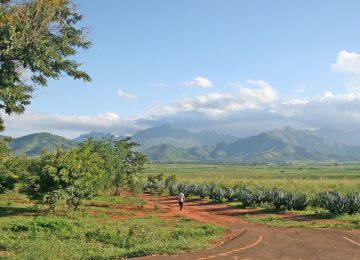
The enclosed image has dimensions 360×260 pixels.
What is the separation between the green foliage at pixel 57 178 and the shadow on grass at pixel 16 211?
1.49 meters

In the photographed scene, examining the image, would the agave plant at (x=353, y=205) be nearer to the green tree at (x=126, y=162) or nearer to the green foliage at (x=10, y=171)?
the green foliage at (x=10, y=171)

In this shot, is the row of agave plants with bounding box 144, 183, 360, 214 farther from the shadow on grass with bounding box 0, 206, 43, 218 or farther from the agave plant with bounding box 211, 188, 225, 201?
the shadow on grass with bounding box 0, 206, 43, 218

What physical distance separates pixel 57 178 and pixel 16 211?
5.61m

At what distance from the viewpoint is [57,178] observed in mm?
26484

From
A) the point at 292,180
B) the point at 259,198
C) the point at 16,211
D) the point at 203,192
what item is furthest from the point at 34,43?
the point at 292,180

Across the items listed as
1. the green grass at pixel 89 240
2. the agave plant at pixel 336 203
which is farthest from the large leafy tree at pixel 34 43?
the agave plant at pixel 336 203

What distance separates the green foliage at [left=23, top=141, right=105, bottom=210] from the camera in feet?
87.6

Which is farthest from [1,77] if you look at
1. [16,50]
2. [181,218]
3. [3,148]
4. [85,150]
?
[181,218]

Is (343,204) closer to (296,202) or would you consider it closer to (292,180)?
(296,202)

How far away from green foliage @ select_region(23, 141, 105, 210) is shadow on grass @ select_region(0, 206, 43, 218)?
1.49 metres

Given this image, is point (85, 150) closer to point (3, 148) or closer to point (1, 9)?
point (3, 148)

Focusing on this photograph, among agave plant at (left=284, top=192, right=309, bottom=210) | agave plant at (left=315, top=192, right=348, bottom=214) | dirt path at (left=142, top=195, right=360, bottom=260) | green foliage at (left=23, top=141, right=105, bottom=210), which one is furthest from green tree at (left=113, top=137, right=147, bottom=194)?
dirt path at (left=142, top=195, right=360, bottom=260)

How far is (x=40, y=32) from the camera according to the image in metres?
18.2

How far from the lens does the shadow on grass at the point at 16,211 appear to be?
28.1 metres
